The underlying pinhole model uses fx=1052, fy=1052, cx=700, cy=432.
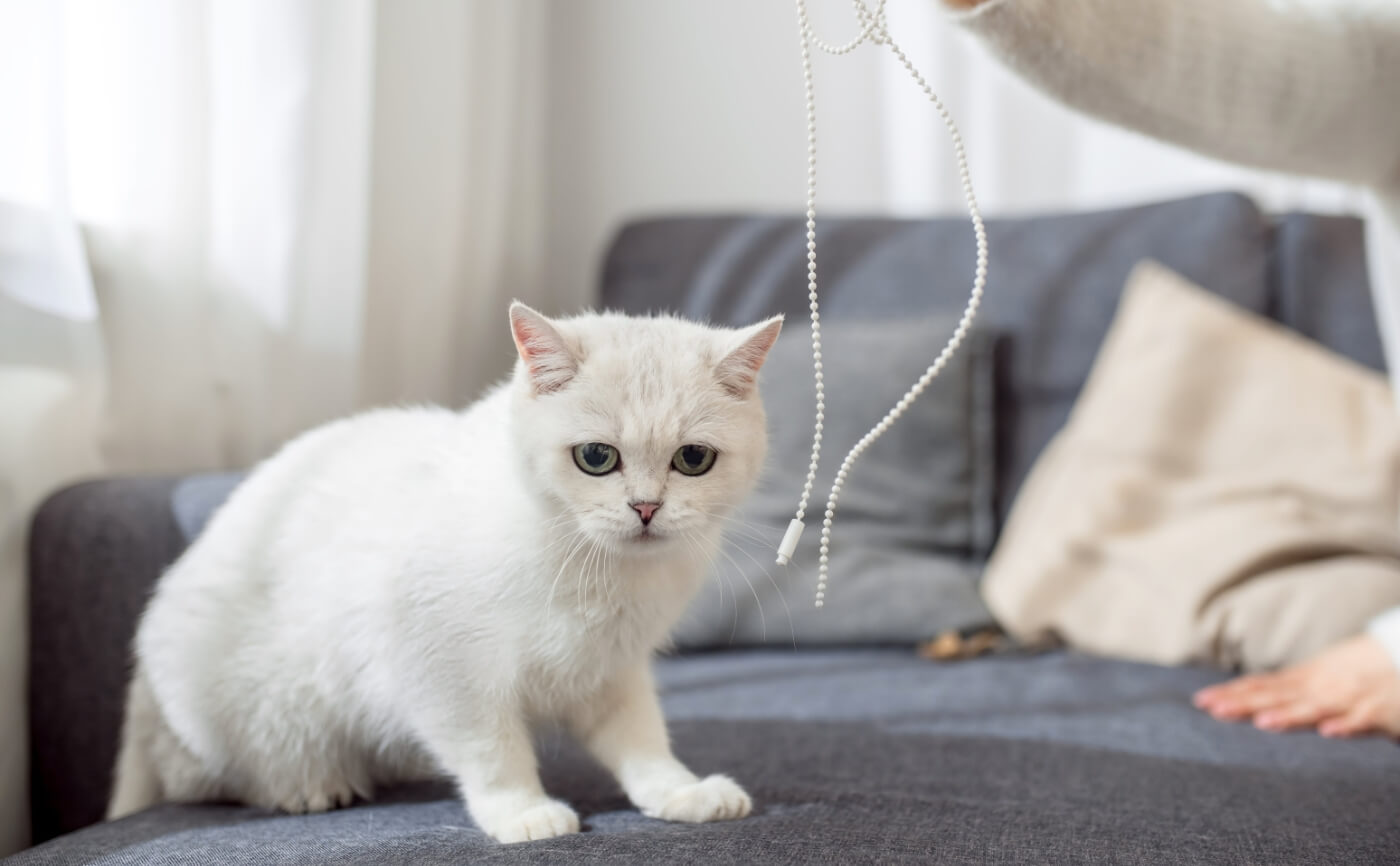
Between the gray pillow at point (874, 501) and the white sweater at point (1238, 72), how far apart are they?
27.8 inches

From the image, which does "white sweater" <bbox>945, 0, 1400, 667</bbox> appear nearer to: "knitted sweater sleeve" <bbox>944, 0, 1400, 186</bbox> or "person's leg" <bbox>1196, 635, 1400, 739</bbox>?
"knitted sweater sleeve" <bbox>944, 0, 1400, 186</bbox>

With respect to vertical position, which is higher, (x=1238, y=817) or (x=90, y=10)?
(x=90, y=10)

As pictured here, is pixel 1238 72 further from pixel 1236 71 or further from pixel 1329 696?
pixel 1329 696

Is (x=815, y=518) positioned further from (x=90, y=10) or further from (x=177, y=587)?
(x=90, y=10)

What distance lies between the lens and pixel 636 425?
794 millimetres

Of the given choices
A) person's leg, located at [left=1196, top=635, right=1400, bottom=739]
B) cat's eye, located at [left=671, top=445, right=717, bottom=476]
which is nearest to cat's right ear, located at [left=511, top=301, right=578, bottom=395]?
cat's eye, located at [left=671, top=445, right=717, bottom=476]

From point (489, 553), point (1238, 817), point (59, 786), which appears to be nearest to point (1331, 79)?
point (1238, 817)

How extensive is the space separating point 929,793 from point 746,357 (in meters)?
0.45

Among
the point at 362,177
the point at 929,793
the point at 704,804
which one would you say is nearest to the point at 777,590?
the point at 929,793

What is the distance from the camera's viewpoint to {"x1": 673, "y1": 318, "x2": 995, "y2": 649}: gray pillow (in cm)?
158

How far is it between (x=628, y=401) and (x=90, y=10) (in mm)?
845

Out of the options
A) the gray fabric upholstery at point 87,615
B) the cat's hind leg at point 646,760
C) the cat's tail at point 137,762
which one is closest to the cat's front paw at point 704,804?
the cat's hind leg at point 646,760

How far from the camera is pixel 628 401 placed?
0.80m

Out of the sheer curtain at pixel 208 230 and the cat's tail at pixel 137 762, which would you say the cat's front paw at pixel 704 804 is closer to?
the cat's tail at pixel 137 762
